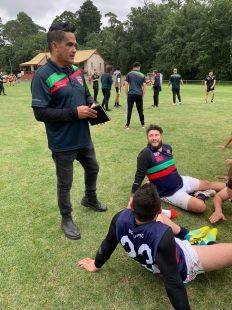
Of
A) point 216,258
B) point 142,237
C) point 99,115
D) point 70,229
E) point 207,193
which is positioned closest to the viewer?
point 142,237

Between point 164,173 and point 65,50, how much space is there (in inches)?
76.0

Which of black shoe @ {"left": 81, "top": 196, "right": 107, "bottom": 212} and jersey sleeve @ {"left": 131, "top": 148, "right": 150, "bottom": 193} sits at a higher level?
jersey sleeve @ {"left": 131, "top": 148, "right": 150, "bottom": 193}

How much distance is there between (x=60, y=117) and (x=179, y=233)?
1642 millimetres

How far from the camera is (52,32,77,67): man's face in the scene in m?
3.00

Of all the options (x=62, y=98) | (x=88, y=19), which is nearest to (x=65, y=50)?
(x=62, y=98)

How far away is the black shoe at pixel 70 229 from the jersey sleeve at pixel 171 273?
145cm

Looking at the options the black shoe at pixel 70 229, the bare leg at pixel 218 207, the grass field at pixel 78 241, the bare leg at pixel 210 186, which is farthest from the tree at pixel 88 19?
the black shoe at pixel 70 229

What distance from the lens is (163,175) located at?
405 cm

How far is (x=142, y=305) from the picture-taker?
257cm

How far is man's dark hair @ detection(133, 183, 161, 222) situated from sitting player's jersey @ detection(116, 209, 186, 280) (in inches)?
2.9

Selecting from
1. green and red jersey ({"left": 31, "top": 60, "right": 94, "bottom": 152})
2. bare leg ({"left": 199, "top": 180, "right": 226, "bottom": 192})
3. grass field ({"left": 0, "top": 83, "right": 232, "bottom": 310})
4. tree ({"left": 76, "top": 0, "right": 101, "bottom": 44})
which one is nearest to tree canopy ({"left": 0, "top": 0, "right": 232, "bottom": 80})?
tree ({"left": 76, "top": 0, "right": 101, "bottom": 44})

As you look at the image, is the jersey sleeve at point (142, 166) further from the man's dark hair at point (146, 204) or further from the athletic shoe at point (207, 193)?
Result: the man's dark hair at point (146, 204)

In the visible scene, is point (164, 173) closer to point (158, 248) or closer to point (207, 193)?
point (207, 193)

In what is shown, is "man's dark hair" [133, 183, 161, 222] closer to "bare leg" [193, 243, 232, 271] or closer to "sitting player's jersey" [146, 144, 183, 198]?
"bare leg" [193, 243, 232, 271]
